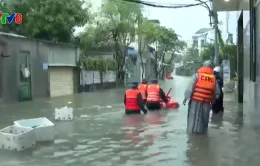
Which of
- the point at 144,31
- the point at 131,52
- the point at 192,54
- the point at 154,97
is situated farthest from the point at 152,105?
the point at 192,54

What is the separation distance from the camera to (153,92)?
1580 centimetres

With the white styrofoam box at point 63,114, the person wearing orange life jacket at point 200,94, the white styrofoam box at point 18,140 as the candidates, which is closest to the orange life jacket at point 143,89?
the white styrofoam box at point 63,114

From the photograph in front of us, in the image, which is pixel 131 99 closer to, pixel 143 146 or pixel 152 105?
pixel 152 105

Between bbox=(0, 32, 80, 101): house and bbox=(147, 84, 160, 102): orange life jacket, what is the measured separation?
8793 mm

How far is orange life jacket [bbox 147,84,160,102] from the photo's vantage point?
1568cm

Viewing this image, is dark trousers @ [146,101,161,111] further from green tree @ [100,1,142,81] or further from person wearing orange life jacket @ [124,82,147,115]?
green tree @ [100,1,142,81]

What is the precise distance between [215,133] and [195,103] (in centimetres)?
96

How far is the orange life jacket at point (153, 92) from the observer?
15680mm

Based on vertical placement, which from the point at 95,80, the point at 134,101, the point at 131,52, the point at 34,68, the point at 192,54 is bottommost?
the point at 134,101

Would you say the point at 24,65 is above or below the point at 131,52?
below

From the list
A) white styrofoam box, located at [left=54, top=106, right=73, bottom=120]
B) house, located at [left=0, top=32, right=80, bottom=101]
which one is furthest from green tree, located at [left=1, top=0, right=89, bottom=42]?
white styrofoam box, located at [left=54, top=106, right=73, bottom=120]

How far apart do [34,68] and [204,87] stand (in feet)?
54.4

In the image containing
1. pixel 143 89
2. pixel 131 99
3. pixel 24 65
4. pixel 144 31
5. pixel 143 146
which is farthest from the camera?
pixel 144 31

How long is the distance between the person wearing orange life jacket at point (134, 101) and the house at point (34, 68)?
9.27m
